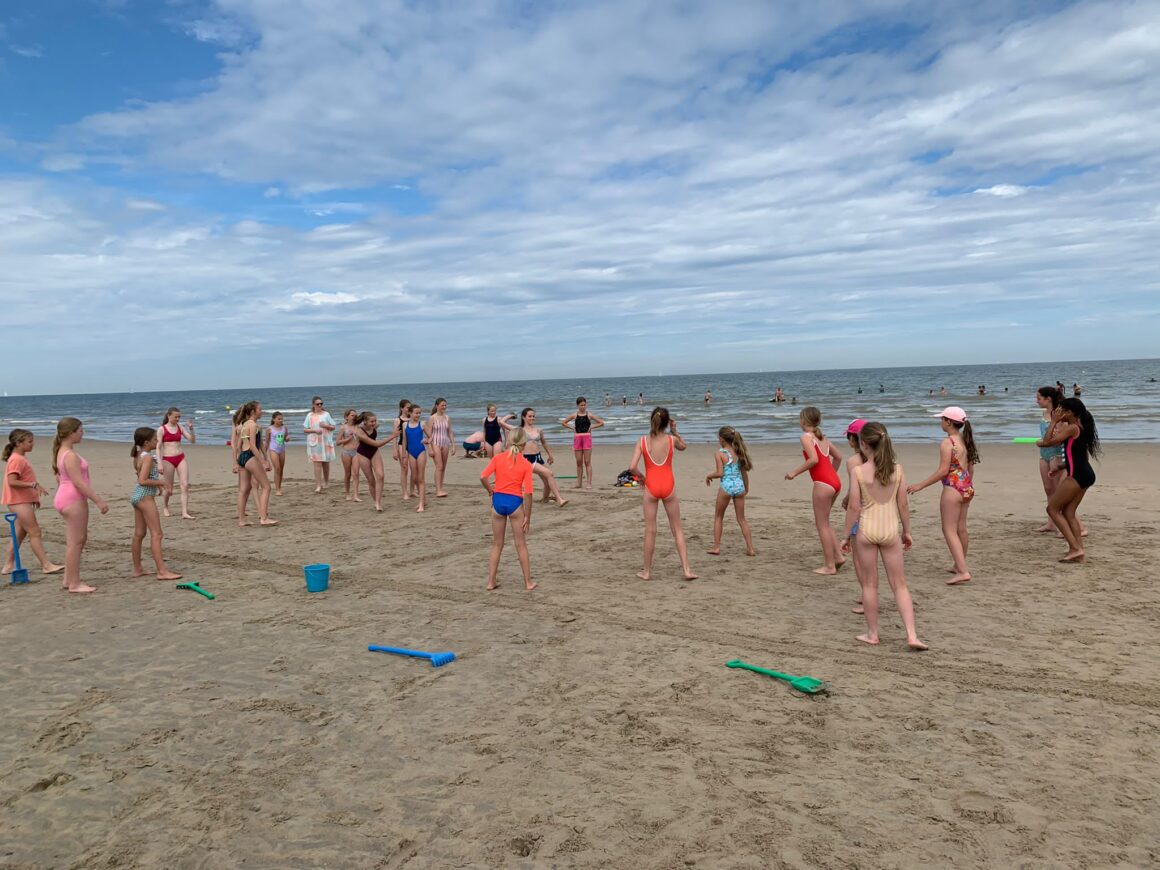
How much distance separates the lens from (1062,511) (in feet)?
25.6

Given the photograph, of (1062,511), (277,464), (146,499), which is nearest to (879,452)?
(1062,511)

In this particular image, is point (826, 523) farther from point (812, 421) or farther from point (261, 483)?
point (261, 483)

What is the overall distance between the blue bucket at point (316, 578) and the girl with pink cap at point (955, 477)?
18.3 ft

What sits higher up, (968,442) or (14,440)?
(14,440)

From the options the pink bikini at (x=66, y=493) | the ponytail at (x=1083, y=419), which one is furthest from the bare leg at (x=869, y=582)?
the pink bikini at (x=66, y=493)

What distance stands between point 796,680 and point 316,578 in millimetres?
4671

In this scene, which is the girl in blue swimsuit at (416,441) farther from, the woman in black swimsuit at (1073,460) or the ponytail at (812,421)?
the woman in black swimsuit at (1073,460)

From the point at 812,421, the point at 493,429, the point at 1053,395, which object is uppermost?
the point at 1053,395

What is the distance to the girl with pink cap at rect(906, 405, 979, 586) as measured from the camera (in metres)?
6.89

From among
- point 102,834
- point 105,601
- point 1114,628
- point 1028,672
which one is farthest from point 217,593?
point 1114,628

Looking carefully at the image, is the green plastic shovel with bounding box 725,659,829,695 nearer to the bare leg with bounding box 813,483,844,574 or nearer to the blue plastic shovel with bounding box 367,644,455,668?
the blue plastic shovel with bounding box 367,644,455,668

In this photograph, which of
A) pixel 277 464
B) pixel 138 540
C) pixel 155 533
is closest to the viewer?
pixel 155 533

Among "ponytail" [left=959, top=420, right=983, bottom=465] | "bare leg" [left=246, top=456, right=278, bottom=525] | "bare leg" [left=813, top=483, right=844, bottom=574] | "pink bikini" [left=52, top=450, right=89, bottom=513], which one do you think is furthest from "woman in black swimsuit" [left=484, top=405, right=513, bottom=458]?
"ponytail" [left=959, top=420, right=983, bottom=465]

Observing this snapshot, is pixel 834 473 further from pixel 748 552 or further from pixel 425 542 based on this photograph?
pixel 425 542
